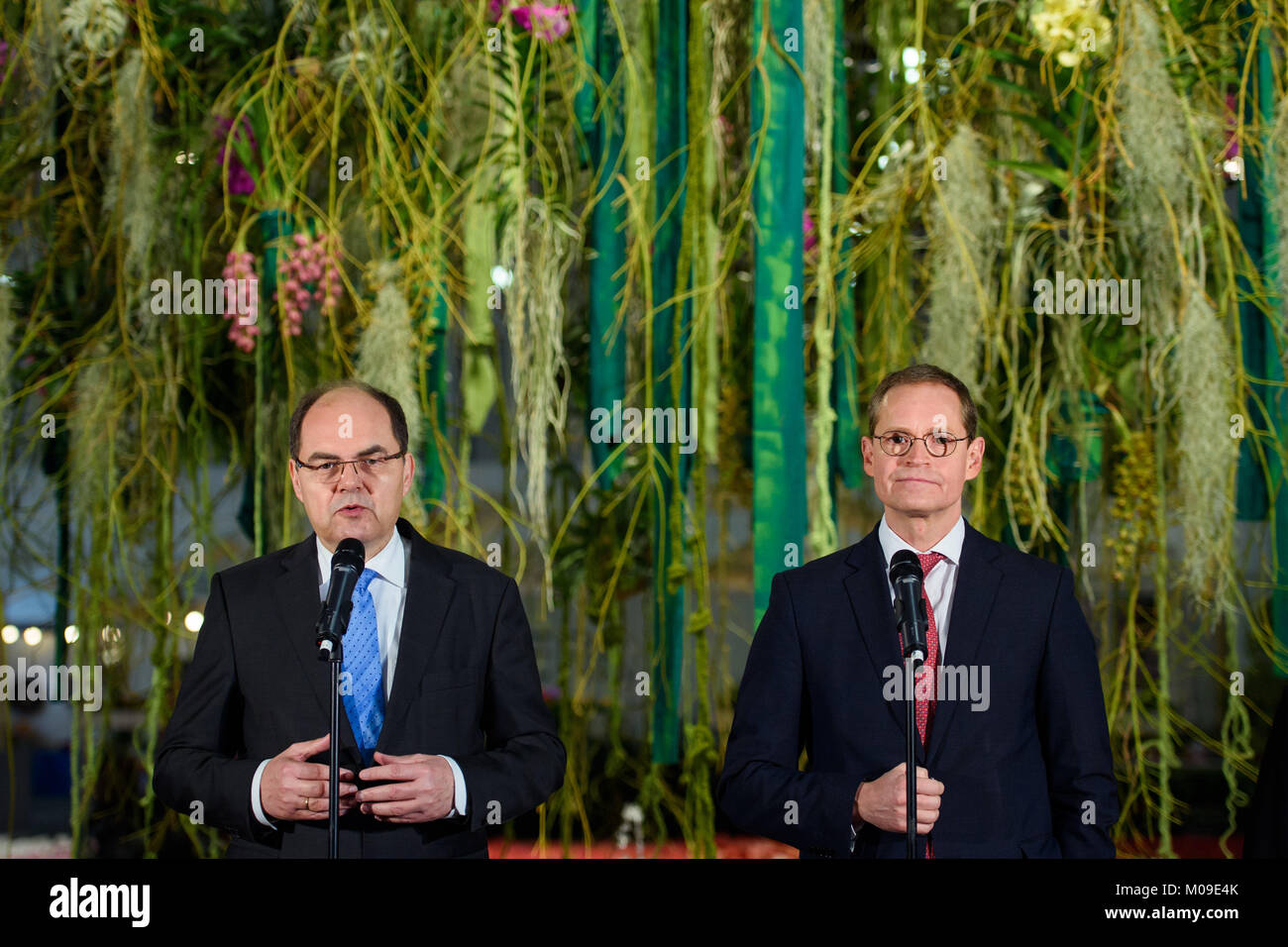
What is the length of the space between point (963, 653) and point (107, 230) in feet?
7.34

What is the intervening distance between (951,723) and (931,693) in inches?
2.0

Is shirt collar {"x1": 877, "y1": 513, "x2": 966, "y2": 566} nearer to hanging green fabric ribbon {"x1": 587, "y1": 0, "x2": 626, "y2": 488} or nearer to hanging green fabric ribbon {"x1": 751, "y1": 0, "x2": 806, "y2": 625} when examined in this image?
hanging green fabric ribbon {"x1": 751, "y1": 0, "x2": 806, "y2": 625}

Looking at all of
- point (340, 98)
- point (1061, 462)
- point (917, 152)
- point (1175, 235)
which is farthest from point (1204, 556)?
point (340, 98)

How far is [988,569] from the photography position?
1.95m

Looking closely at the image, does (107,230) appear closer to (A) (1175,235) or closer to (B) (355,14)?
(B) (355,14)

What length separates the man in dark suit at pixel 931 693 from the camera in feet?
5.98

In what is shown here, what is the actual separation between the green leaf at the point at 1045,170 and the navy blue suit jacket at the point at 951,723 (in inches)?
49.9

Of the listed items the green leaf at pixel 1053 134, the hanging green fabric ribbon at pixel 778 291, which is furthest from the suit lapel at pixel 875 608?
the green leaf at pixel 1053 134

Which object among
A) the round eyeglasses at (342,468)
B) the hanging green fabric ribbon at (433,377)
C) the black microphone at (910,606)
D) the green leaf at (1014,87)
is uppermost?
the green leaf at (1014,87)

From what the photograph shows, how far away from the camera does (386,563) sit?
2.04 m

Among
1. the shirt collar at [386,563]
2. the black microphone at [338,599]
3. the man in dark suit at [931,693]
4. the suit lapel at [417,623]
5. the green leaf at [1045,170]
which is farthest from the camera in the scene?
the green leaf at [1045,170]

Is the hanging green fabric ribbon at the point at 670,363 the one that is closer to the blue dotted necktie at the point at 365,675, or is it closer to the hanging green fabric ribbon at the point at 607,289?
the hanging green fabric ribbon at the point at 607,289

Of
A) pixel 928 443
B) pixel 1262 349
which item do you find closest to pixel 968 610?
pixel 928 443
